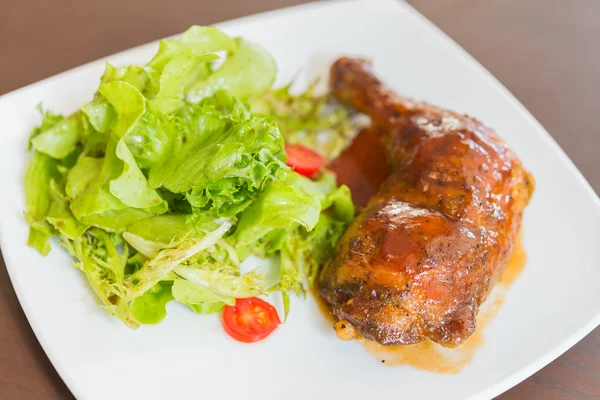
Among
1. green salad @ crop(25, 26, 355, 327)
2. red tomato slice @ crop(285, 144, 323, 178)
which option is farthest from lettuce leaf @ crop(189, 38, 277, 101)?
red tomato slice @ crop(285, 144, 323, 178)

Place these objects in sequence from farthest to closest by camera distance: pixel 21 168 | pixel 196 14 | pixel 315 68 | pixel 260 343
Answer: pixel 196 14, pixel 315 68, pixel 21 168, pixel 260 343

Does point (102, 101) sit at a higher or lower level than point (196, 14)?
higher

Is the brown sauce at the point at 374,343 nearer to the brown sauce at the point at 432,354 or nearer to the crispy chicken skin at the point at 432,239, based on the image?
the brown sauce at the point at 432,354

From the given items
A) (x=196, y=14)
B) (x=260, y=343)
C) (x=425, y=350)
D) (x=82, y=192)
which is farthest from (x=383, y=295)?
(x=196, y=14)

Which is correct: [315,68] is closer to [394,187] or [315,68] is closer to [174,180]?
[394,187]

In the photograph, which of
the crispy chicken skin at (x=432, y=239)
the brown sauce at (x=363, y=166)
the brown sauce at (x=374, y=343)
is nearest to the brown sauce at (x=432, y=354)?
the brown sauce at (x=374, y=343)

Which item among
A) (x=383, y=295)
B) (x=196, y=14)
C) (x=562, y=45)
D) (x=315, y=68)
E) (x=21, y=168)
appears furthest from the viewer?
(x=562, y=45)

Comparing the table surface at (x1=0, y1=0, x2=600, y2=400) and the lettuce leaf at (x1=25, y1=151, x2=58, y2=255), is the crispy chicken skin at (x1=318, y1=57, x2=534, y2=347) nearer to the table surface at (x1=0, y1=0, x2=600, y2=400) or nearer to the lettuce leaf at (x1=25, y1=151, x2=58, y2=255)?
the table surface at (x1=0, y1=0, x2=600, y2=400)
